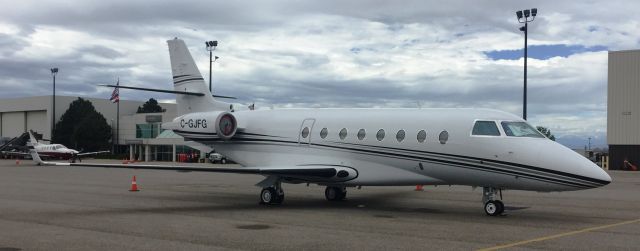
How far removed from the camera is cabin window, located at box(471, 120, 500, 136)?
1498cm

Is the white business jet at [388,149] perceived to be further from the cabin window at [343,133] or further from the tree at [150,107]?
the tree at [150,107]

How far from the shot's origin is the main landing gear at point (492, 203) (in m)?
15.2

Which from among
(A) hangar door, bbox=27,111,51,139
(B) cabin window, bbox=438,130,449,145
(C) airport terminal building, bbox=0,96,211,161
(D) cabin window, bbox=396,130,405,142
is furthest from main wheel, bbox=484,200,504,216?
(A) hangar door, bbox=27,111,51,139

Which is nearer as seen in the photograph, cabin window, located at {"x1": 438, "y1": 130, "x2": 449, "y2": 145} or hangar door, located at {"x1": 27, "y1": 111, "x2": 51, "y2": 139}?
cabin window, located at {"x1": 438, "y1": 130, "x2": 449, "y2": 145}

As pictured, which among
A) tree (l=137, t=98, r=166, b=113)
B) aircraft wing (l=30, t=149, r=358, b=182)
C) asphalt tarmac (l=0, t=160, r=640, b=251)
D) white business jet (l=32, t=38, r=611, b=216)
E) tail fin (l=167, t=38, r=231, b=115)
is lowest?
asphalt tarmac (l=0, t=160, r=640, b=251)

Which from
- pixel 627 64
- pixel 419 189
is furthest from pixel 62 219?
pixel 627 64

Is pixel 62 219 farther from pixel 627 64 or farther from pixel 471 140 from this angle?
pixel 627 64

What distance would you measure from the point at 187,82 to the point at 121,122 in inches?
3098

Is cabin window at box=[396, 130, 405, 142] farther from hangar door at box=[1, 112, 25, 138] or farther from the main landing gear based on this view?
hangar door at box=[1, 112, 25, 138]

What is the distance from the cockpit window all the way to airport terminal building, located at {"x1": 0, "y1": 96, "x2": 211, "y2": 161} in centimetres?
6617

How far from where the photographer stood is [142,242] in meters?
11.0

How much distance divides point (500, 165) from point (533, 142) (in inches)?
36.3

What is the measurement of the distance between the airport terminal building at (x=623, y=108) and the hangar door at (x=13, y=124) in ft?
301

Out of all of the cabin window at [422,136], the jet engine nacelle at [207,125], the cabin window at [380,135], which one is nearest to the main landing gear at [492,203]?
the cabin window at [422,136]
